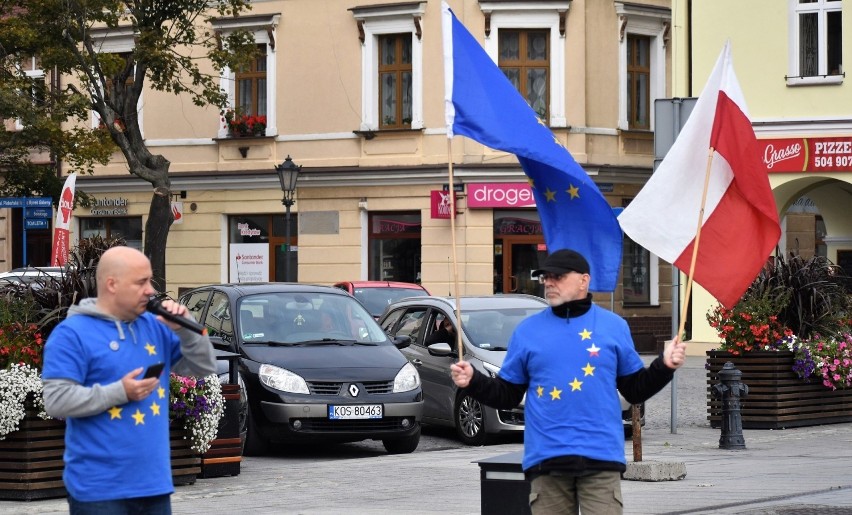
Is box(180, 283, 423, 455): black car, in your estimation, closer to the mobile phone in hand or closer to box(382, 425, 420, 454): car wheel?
box(382, 425, 420, 454): car wheel

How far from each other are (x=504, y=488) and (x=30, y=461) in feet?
15.2

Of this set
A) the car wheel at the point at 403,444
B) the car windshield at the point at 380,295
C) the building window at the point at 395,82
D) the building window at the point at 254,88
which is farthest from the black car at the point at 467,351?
the building window at the point at 254,88

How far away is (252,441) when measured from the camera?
1547 centimetres

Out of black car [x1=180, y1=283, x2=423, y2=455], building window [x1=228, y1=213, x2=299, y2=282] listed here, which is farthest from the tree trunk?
black car [x1=180, y1=283, x2=423, y2=455]

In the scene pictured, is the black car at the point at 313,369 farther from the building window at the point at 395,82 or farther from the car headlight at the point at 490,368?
the building window at the point at 395,82

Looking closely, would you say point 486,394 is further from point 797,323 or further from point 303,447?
point 797,323

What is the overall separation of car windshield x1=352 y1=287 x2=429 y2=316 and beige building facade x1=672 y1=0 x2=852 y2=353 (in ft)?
31.1

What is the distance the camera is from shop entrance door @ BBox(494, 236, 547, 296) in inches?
1423

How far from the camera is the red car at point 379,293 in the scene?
24516 mm

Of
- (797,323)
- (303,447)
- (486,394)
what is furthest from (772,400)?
(486,394)

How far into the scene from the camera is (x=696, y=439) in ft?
55.3

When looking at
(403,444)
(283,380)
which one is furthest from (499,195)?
(283,380)

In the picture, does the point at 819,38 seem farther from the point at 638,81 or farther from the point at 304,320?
the point at 304,320

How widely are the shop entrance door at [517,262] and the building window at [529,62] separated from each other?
293 centimetres
